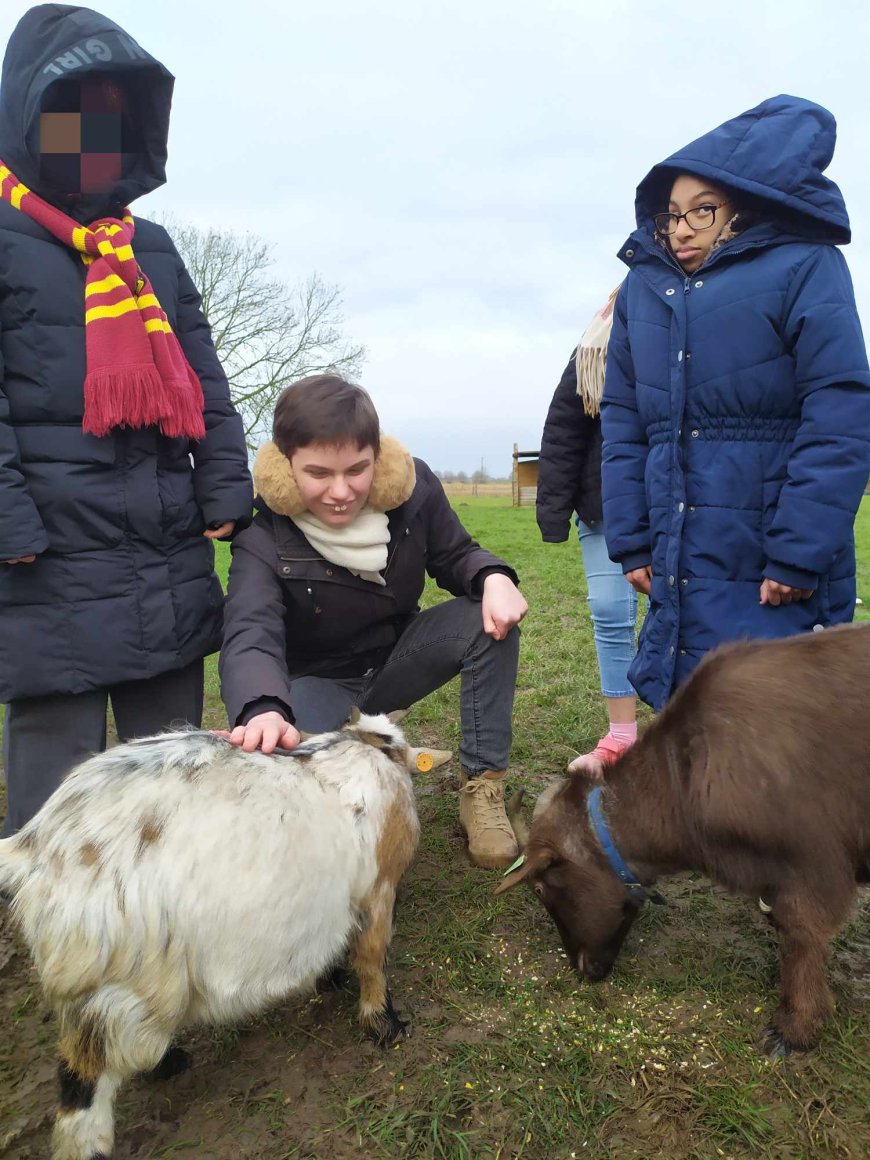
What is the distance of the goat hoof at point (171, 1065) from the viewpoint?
7.97 feet

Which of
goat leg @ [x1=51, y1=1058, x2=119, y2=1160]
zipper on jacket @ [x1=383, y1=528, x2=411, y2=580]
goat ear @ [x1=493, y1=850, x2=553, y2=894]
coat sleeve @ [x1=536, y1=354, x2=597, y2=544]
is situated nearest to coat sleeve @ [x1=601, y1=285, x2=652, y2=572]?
coat sleeve @ [x1=536, y1=354, x2=597, y2=544]

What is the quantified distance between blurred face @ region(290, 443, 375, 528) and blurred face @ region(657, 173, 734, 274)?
1.48 m

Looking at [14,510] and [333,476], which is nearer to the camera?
[14,510]

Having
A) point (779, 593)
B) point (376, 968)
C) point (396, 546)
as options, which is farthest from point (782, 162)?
point (376, 968)

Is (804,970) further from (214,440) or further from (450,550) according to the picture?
(214,440)

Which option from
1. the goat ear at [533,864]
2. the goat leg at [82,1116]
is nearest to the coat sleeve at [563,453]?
the goat ear at [533,864]

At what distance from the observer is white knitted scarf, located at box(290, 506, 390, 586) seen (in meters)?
3.40

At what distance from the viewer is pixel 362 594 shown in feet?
11.8

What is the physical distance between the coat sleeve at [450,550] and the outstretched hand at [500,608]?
0.13 m

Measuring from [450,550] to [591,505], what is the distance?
102 centimetres

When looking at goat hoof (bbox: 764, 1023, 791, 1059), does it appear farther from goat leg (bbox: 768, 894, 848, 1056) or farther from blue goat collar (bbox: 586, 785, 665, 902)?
blue goat collar (bbox: 586, 785, 665, 902)

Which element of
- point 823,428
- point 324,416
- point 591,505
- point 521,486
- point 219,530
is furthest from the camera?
A: point 521,486

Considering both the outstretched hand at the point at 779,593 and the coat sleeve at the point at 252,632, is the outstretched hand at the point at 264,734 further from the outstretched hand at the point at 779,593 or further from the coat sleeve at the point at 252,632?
the outstretched hand at the point at 779,593

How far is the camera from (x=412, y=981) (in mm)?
2832
